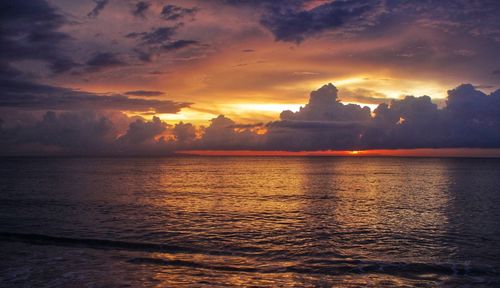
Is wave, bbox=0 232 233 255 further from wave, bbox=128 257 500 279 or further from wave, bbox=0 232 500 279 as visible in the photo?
wave, bbox=128 257 500 279

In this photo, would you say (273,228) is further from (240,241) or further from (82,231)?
(82,231)

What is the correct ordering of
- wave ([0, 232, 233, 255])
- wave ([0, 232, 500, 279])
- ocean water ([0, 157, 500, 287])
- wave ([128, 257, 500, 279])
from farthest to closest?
wave ([0, 232, 233, 255]), wave ([0, 232, 500, 279]), wave ([128, 257, 500, 279]), ocean water ([0, 157, 500, 287])

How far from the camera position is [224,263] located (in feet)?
82.7

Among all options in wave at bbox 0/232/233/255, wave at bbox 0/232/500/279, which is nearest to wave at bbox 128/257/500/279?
wave at bbox 0/232/500/279

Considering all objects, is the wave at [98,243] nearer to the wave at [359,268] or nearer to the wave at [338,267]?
the wave at [338,267]

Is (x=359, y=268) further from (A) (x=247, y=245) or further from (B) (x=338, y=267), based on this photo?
(A) (x=247, y=245)

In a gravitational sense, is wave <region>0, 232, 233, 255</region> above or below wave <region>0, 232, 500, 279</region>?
below

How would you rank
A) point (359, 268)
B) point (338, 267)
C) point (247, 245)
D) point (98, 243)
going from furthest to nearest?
point (98, 243)
point (247, 245)
point (338, 267)
point (359, 268)

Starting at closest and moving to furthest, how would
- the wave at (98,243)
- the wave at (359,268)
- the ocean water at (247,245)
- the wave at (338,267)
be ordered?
the ocean water at (247,245)
the wave at (359,268)
the wave at (338,267)
the wave at (98,243)

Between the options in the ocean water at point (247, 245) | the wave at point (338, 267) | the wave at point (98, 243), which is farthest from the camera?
the wave at point (98, 243)

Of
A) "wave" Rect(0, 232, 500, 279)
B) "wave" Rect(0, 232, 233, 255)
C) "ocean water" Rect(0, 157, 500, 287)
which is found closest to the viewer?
"ocean water" Rect(0, 157, 500, 287)

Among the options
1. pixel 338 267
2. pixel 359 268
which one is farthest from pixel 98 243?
pixel 359 268

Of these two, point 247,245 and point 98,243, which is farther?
point 98,243

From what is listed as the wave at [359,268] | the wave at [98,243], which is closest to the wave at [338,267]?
the wave at [359,268]
